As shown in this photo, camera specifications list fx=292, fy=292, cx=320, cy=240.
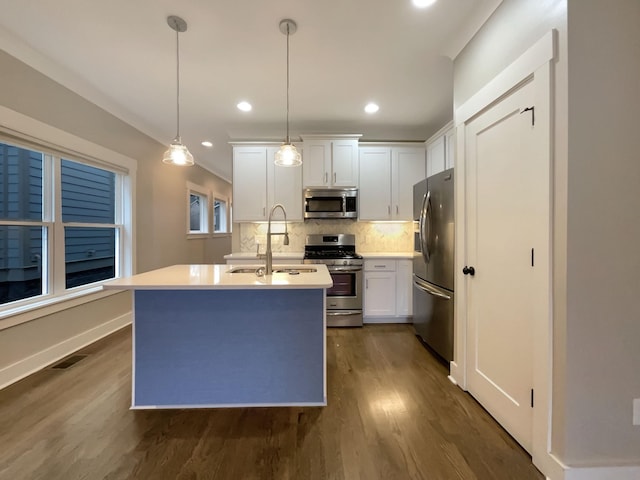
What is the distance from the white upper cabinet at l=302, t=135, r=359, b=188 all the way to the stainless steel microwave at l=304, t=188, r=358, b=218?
0.30 ft

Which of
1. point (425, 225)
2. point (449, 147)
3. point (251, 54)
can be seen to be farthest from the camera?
point (449, 147)

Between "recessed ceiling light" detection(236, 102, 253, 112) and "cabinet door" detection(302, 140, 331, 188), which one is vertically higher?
"recessed ceiling light" detection(236, 102, 253, 112)

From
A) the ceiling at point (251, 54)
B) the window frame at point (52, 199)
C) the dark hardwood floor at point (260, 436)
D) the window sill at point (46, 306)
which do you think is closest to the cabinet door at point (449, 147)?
the ceiling at point (251, 54)

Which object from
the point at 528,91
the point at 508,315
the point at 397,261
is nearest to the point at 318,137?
the point at 397,261

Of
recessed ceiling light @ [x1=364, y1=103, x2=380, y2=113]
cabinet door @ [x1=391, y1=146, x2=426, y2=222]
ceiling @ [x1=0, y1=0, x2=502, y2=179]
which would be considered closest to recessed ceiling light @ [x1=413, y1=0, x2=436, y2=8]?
ceiling @ [x1=0, y1=0, x2=502, y2=179]

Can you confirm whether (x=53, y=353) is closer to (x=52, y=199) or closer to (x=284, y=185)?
(x=52, y=199)

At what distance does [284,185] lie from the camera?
3.97 metres

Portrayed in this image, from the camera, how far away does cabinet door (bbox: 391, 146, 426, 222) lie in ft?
13.1

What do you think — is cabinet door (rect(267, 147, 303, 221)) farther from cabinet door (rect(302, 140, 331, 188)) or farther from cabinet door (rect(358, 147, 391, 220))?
cabinet door (rect(358, 147, 391, 220))

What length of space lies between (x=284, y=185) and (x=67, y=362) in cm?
290

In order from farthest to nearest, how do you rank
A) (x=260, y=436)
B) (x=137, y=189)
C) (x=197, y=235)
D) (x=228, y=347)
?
(x=197, y=235), (x=137, y=189), (x=228, y=347), (x=260, y=436)

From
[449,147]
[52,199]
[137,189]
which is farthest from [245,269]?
[449,147]

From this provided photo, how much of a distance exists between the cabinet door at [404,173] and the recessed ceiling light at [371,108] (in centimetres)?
73

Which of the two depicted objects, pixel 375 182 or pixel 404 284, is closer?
pixel 404 284
